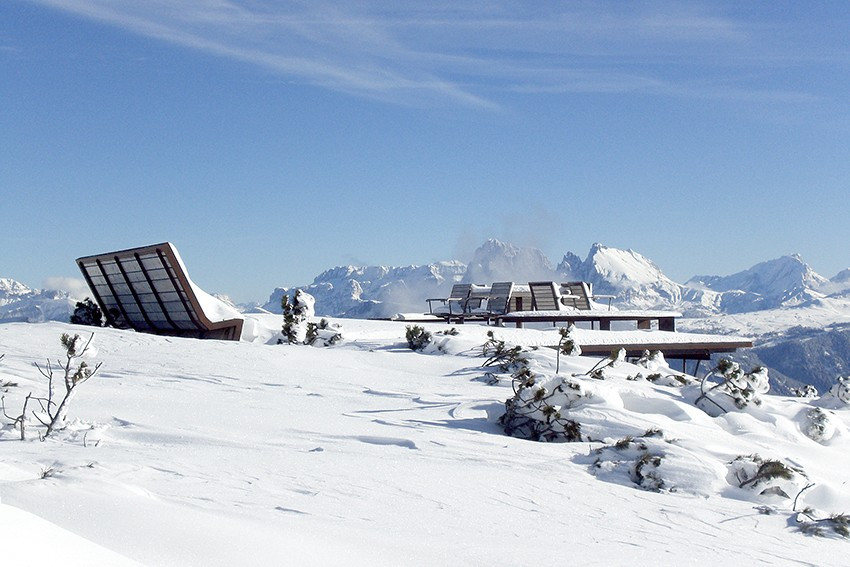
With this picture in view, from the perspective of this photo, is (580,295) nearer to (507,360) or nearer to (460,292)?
(460,292)

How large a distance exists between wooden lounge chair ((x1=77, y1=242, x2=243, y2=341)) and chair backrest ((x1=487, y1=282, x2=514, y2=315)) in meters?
10.5

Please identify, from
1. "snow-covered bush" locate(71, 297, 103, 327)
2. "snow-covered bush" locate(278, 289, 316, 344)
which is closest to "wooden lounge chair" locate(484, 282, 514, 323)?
"snow-covered bush" locate(278, 289, 316, 344)

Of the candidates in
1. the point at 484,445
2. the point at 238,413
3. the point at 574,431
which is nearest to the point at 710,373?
the point at 574,431

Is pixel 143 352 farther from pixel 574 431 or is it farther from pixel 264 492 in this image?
pixel 264 492

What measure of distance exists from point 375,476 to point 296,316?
9284mm

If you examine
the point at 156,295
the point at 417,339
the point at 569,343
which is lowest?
the point at 417,339

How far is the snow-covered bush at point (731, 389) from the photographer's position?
757 cm

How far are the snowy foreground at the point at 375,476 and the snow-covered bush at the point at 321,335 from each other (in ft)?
13.6

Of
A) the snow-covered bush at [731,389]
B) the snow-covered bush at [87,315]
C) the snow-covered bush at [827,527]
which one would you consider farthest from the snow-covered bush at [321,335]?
the snow-covered bush at [827,527]

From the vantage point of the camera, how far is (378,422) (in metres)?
5.96

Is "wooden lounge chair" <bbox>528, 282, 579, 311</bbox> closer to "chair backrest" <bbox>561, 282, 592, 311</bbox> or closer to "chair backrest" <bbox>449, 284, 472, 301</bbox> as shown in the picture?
"chair backrest" <bbox>561, 282, 592, 311</bbox>

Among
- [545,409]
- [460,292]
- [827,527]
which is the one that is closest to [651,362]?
[545,409]

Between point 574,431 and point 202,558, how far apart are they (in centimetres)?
387

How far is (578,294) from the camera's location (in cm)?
2466
